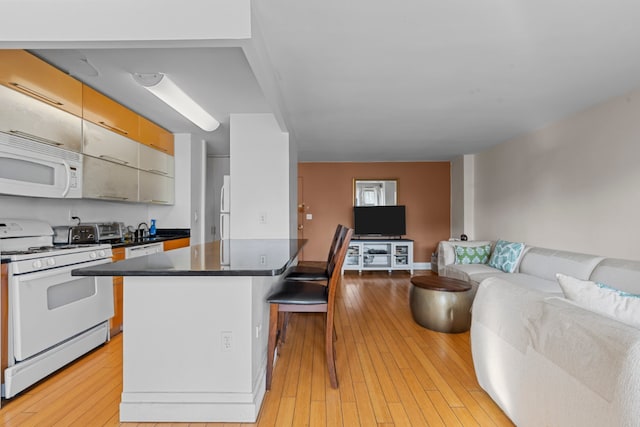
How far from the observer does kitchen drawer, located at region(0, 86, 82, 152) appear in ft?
6.53

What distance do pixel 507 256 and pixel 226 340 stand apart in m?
3.53

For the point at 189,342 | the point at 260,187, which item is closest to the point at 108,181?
the point at 260,187

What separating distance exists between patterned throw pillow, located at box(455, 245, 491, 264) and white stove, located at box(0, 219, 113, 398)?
13.8ft

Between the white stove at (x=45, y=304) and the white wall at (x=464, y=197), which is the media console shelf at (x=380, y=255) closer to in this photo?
the white wall at (x=464, y=197)

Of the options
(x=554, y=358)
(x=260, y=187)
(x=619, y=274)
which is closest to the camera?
(x=554, y=358)

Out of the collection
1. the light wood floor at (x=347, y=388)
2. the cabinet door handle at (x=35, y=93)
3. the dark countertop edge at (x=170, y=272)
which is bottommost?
the light wood floor at (x=347, y=388)

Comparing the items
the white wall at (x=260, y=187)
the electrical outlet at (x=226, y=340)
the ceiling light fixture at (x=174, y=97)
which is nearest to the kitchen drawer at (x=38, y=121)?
the ceiling light fixture at (x=174, y=97)

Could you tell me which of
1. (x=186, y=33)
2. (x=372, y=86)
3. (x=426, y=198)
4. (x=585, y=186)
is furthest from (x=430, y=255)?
(x=186, y=33)

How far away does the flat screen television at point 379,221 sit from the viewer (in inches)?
238

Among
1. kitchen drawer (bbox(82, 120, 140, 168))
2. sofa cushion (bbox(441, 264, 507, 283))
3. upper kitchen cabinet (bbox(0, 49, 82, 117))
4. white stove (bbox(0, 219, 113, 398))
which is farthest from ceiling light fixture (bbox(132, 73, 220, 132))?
sofa cushion (bbox(441, 264, 507, 283))

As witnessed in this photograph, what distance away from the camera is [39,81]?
2.20 m

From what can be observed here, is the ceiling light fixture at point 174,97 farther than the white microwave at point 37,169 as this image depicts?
Yes

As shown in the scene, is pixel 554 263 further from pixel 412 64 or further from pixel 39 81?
pixel 39 81

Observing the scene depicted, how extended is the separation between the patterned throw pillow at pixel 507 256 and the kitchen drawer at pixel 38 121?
471 centimetres
